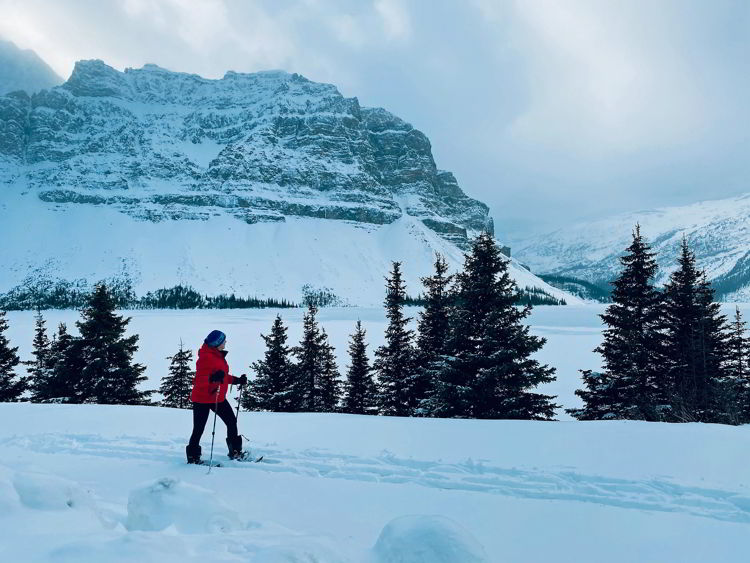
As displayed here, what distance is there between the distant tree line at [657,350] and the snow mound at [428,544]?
13647 millimetres

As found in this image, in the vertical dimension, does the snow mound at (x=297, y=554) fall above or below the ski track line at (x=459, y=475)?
above

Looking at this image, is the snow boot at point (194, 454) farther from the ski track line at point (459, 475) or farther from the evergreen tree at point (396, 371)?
the evergreen tree at point (396, 371)

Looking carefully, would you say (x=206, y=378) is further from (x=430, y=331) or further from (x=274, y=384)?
(x=274, y=384)

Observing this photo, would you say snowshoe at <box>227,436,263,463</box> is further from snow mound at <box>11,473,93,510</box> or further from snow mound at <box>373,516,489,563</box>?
snow mound at <box>373,516,489,563</box>

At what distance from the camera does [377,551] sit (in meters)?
3.70

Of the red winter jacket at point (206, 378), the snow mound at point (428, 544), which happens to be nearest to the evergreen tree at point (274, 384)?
the red winter jacket at point (206, 378)

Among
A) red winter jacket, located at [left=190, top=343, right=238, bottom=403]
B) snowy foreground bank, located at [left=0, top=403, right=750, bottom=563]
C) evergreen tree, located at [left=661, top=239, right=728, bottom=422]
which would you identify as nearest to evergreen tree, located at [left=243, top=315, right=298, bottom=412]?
snowy foreground bank, located at [left=0, top=403, right=750, bottom=563]

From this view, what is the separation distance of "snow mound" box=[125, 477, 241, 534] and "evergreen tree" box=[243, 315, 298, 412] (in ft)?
62.9

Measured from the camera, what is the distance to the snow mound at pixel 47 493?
3836mm

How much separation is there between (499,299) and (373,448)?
9171mm

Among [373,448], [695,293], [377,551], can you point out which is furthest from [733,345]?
[377,551]

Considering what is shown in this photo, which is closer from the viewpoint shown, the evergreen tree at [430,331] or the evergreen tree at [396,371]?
the evergreen tree at [430,331]

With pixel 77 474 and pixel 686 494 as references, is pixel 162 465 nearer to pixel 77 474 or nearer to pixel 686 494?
pixel 77 474

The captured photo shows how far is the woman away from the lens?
24.1ft
